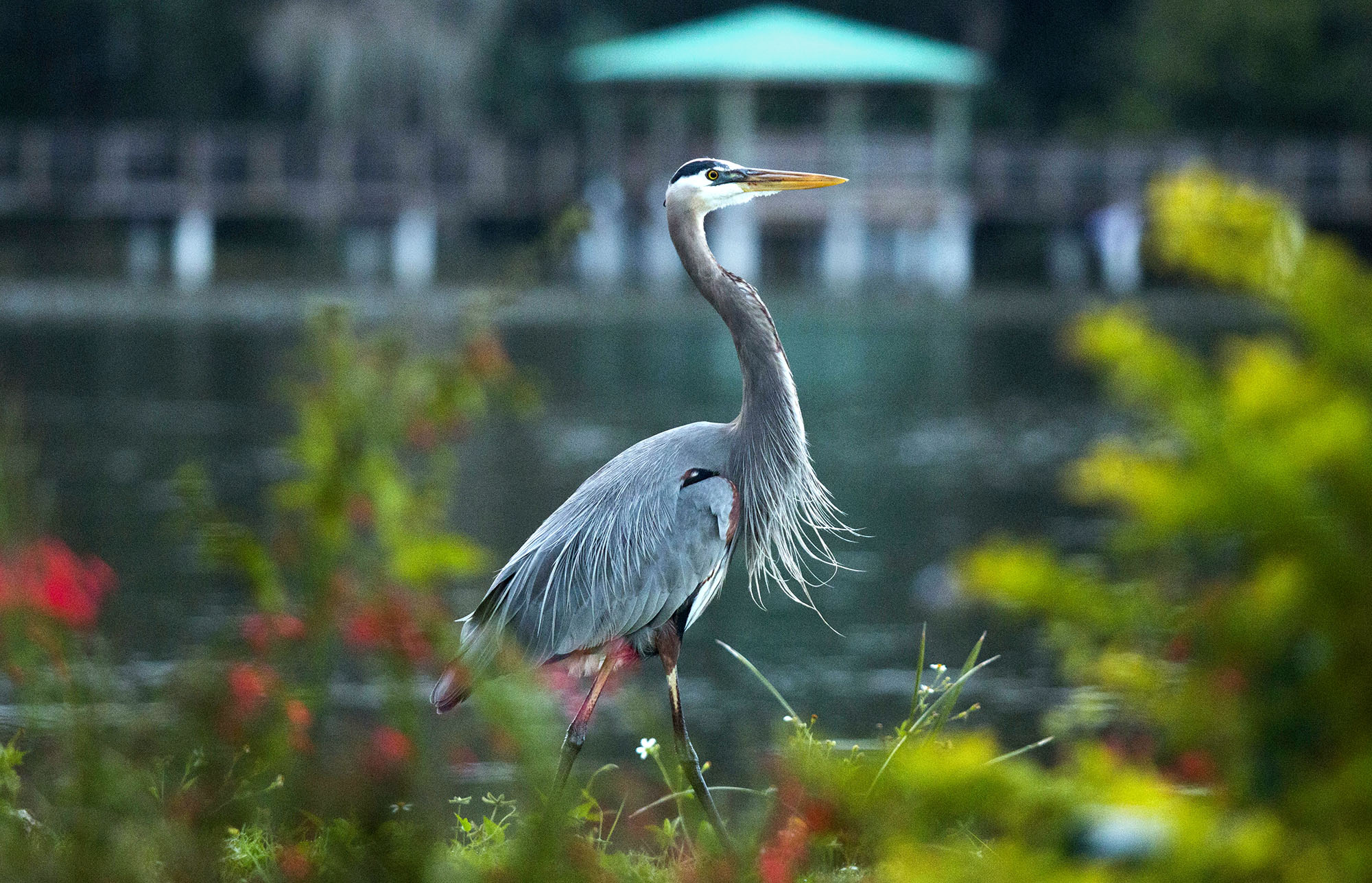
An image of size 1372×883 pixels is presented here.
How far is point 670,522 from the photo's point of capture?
425 centimetres

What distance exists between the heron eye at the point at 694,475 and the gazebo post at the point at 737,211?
27956 mm

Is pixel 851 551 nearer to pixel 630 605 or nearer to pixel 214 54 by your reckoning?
pixel 630 605

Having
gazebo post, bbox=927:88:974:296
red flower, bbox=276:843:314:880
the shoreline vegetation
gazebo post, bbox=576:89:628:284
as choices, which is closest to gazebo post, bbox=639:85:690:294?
gazebo post, bbox=576:89:628:284

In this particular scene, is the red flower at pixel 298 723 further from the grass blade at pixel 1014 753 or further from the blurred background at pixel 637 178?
the blurred background at pixel 637 178

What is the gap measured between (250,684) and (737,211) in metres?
32.2

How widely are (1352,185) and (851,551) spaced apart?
84.0 ft

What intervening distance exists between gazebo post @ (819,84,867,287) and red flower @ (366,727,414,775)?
31.1 meters

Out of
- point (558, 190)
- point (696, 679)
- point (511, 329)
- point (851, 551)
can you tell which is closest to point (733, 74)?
point (558, 190)

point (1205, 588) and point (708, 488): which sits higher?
point (1205, 588)

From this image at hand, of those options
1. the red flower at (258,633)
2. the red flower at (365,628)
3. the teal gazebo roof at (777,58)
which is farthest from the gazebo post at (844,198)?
the red flower at (365,628)

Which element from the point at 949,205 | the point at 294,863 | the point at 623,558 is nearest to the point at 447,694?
the point at 623,558

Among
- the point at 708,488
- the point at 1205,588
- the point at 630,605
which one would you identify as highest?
the point at 1205,588

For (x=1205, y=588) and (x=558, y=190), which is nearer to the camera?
(x=1205, y=588)

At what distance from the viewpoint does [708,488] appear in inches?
168
